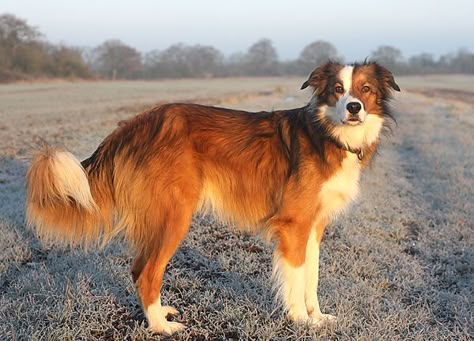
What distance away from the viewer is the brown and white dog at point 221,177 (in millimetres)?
4031

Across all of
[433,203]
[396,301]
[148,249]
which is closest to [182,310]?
[148,249]

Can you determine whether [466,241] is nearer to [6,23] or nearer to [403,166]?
[403,166]

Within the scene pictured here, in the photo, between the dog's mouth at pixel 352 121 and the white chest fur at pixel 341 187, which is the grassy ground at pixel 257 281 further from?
the dog's mouth at pixel 352 121

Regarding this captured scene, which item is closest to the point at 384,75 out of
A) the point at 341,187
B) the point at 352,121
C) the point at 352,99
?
the point at 352,99

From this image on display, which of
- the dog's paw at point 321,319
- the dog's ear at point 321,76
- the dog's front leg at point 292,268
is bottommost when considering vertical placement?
the dog's paw at point 321,319

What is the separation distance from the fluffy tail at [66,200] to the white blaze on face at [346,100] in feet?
7.16

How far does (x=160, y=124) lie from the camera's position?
421 cm

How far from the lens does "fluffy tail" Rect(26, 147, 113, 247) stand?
3.79 metres

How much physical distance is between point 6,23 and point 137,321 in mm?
72001

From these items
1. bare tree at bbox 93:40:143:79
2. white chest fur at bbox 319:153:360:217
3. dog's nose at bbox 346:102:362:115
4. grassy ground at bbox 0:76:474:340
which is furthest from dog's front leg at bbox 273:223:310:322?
bare tree at bbox 93:40:143:79

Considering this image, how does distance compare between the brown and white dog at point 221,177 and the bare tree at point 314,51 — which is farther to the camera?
the bare tree at point 314,51

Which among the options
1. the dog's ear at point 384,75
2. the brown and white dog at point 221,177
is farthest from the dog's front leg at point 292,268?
the dog's ear at point 384,75

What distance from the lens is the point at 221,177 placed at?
432 cm

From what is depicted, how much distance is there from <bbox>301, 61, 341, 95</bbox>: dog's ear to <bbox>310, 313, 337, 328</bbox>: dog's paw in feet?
6.93
